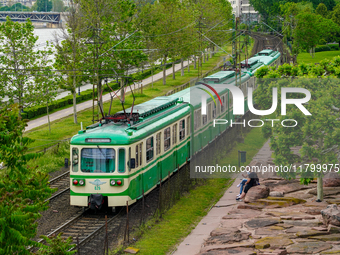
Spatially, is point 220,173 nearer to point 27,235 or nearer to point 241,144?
point 241,144

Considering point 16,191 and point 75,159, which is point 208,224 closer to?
point 75,159

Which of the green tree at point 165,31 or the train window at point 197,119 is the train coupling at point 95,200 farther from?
the green tree at point 165,31

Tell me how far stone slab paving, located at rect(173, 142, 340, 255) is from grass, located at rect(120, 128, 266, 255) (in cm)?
41

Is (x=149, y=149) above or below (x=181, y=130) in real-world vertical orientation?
above

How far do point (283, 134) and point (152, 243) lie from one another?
6.30 meters

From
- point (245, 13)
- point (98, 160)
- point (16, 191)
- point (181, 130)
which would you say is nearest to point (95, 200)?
point (98, 160)

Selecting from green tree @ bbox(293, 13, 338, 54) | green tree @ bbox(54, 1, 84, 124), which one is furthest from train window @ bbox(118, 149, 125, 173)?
green tree @ bbox(293, 13, 338, 54)

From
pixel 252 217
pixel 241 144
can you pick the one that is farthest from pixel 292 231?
pixel 241 144

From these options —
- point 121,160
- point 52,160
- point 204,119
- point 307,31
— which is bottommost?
point 52,160

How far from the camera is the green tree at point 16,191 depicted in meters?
11.3

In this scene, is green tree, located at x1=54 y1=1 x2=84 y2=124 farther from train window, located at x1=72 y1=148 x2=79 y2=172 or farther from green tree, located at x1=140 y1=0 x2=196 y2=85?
train window, located at x1=72 y1=148 x2=79 y2=172

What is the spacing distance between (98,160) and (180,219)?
3.93 m

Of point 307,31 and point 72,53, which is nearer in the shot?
point 72,53

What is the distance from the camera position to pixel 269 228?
17844 millimetres
